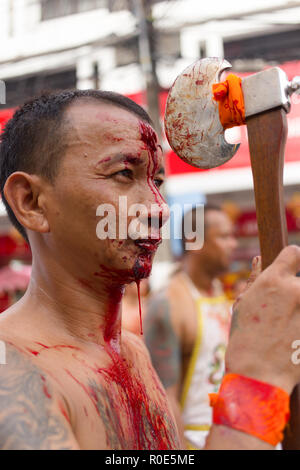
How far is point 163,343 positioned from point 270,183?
269 cm

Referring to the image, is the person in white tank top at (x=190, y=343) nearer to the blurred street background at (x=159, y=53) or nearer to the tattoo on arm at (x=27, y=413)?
the blurred street background at (x=159, y=53)

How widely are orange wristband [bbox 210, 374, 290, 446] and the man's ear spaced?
2.30 feet

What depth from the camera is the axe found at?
1229mm

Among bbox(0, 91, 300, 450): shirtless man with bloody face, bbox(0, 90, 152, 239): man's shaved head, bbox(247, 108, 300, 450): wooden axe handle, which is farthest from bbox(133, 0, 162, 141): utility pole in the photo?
bbox(247, 108, 300, 450): wooden axe handle

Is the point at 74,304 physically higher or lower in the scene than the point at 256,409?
higher

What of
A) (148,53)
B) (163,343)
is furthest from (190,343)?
(148,53)

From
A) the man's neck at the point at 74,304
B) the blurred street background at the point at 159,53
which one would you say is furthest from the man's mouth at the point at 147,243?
the blurred street background at the point at 159,53

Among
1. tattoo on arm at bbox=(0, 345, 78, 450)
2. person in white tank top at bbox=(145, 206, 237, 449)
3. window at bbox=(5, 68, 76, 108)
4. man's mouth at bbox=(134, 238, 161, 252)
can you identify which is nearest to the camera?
tattoo on arm at bbox=(0, 345, 78, 450)

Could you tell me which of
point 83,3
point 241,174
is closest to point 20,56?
point 83,3

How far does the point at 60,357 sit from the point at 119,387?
20 cm

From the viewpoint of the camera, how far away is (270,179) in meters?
1.24

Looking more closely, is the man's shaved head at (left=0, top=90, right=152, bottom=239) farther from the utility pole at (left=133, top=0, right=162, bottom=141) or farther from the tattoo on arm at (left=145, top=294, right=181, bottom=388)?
the utility pole at (left=133, top=0, right=162, bottom=141)

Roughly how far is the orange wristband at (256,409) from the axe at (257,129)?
0.14 metres

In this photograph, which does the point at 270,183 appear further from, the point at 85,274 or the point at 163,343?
the point at 163,343
